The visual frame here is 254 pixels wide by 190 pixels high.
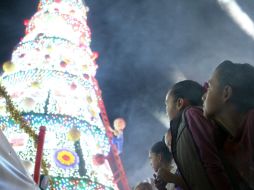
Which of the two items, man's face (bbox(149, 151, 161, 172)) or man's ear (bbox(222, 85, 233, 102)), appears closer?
man's ear (bbox(222, 85, 233, 102))

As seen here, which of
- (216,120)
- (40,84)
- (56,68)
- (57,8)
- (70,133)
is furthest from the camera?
(57,8)

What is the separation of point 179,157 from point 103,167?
9961 millimetres

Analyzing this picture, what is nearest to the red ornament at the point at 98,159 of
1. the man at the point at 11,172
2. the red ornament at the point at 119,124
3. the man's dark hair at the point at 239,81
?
the red ornament at the point at 119,124

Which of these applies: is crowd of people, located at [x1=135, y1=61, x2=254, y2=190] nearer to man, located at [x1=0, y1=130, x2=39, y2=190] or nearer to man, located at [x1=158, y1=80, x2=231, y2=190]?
man, located at [x1=158, y1=80, x2=231, y2=190]

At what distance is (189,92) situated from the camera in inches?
A: 87.5

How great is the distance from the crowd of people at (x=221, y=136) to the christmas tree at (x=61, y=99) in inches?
301

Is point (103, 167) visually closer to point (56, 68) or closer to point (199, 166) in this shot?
point (56, 68)

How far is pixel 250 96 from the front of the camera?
5.52 ft

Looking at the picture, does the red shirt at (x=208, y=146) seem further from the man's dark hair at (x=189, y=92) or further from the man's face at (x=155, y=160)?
the man's face at (x=155, y=160)

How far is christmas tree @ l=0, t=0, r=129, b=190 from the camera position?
9914 millimetres

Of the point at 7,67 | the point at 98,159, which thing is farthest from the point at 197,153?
the point at 7,67

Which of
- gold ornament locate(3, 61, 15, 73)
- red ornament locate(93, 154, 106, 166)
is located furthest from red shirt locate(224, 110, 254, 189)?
gold ornament locate(3, 61, 15, 73)

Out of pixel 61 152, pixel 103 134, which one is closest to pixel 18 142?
pixel 61 152

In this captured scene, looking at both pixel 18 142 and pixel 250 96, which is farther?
pixel 18 142
